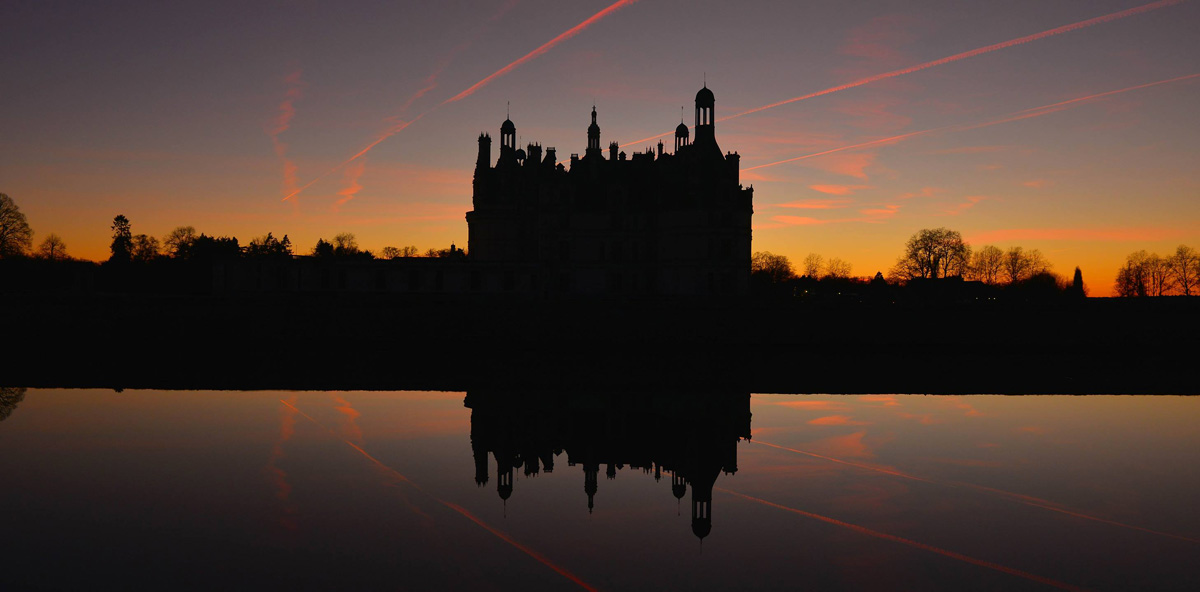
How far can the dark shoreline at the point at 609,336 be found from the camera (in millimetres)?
43528

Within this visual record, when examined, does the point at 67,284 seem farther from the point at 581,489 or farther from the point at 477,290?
the point at 581,489

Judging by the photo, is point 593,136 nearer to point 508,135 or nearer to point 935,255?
point 508,135

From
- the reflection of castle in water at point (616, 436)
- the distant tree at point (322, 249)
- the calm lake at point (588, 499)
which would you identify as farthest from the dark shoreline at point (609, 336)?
the distant tree at point (322, 249)

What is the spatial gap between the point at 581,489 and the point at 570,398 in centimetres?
1316

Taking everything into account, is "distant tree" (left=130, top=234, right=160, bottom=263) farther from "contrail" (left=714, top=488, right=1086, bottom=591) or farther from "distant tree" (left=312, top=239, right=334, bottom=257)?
"contrail" (left=714, top=488, right=1086, bottom=591)

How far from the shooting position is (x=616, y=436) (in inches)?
901

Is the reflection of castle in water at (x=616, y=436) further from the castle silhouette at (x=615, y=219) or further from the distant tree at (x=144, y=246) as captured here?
the distant tree at (x=144, y=246)

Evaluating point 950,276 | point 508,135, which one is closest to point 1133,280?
point 950,276

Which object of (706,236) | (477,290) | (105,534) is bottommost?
(105,534)

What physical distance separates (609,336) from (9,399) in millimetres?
35606

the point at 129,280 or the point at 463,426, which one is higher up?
the point at 129,280

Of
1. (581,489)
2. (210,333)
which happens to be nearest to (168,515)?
(581,489)

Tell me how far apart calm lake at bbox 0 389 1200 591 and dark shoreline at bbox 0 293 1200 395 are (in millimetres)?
16315

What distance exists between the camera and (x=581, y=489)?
1680 centimetres
